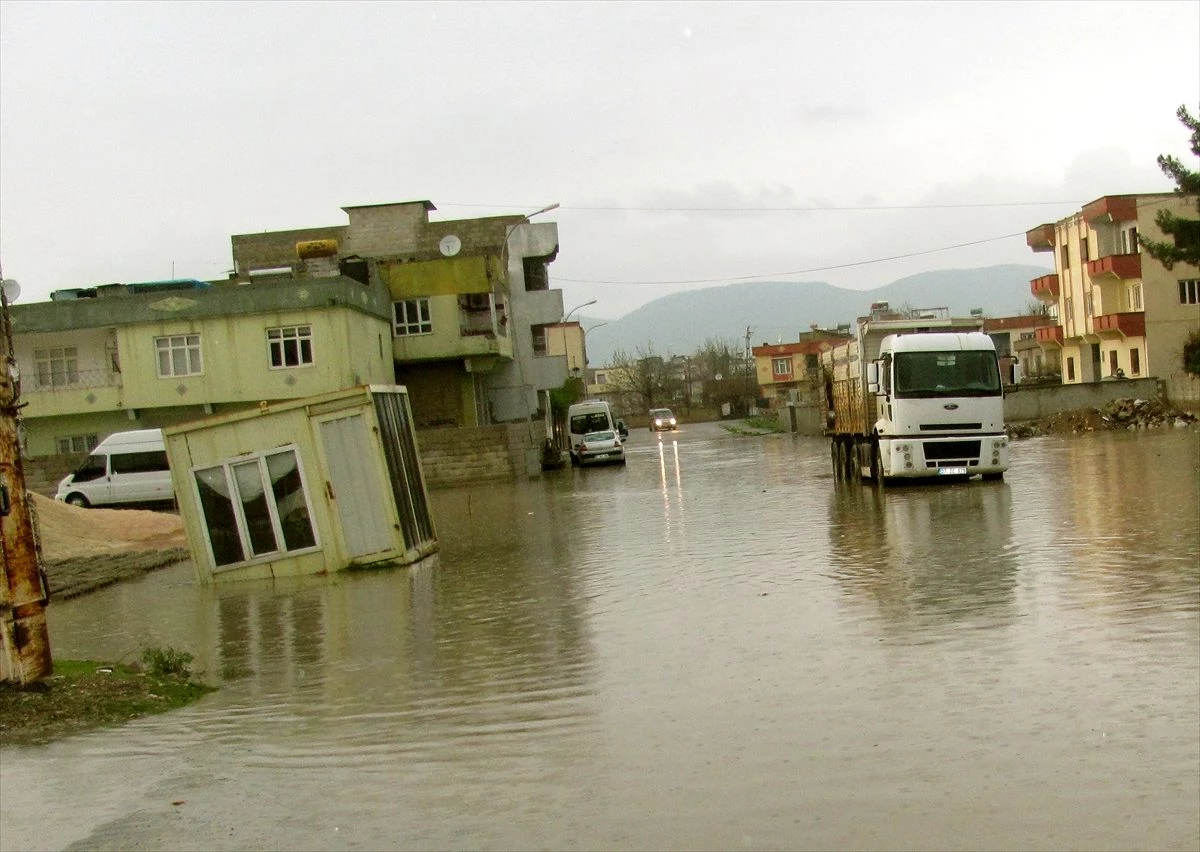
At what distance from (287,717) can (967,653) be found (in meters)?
4.47

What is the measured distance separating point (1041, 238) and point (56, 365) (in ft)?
180

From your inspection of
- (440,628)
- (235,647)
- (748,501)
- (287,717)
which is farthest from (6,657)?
(748,501)

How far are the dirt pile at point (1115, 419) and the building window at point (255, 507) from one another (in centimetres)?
3766

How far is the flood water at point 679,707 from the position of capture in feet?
18.9

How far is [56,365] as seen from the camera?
46.2 m

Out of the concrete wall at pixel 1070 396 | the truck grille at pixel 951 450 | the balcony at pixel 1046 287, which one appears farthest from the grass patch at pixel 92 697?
the balcony at pixel 1046 287

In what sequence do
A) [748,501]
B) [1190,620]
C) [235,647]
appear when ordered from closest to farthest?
[1190,620] → [235,647] → [748,501]

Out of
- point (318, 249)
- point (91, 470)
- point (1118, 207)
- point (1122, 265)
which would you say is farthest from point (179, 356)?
point (1118, 207)

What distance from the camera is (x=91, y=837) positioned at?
19.3ft

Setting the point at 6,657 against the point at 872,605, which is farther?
the point at 872,605

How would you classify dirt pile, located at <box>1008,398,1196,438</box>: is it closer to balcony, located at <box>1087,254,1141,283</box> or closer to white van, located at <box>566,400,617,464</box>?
balcony, located at <box>1087,254,1141,283</box>

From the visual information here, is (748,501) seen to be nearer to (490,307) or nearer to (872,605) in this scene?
(872,605)

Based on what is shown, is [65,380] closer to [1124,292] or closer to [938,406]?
[938,406]

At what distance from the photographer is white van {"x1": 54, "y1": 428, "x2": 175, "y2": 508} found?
120ft
